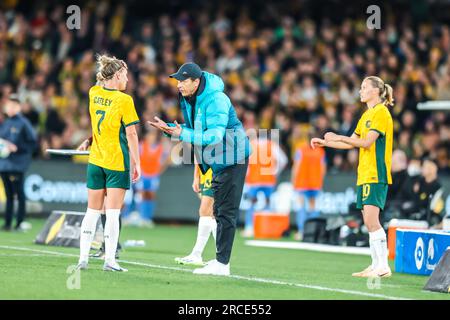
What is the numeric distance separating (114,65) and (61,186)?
524 inches

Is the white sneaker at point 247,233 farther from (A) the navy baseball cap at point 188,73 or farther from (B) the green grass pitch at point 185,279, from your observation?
(A) the navy baseball cap at point 188,73

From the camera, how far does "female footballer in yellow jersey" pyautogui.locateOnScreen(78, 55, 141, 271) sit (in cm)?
1087

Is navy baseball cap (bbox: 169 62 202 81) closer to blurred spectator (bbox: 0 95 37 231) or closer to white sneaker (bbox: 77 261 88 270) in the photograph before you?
white sneaker (bbox: 77 261 88 270)

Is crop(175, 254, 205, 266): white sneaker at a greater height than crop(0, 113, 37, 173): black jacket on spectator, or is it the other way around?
crop(0, 113, 37, 173): black jacket on spectator

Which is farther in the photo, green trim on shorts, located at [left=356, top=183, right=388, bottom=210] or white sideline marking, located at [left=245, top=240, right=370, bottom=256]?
white sideline marking, located at [left=245, top=240, right=370, bottom=256]

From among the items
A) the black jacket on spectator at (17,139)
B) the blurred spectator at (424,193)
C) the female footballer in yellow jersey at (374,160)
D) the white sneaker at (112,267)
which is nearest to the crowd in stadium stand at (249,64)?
the blurred spectator at (424,193)

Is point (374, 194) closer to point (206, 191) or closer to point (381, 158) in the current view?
point (381, 158)

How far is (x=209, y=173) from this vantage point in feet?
43.1

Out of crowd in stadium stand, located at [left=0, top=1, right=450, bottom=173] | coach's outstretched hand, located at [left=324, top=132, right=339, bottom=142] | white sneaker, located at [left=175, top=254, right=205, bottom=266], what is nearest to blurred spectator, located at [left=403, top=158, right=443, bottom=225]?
crowd in stadium stand, located at [left=0, top=1, right=450, bottom=173]

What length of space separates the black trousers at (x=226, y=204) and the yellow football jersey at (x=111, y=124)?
102 cm

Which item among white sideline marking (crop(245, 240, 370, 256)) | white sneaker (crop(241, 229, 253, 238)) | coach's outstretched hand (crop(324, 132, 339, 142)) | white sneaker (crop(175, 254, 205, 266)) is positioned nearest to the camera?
coach's outstretched hand (crop(324, 132, 339, 142))

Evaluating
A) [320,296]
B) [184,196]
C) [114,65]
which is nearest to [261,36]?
[184,196]

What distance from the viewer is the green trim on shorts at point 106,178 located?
10.9 m
